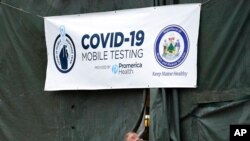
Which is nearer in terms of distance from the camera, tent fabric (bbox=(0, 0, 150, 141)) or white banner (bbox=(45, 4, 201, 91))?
white banner (bbox=(45, 4, 201, 91))

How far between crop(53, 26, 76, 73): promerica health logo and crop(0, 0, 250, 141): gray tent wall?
0.40 m

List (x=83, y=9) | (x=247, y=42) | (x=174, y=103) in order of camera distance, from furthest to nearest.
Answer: (x=83, y=9)
(x=174, y=103)
(x=247, y=42)

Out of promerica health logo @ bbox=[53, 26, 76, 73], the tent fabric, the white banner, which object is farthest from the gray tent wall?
promerica health logo @ bbox=[53, 26, 76, 73]

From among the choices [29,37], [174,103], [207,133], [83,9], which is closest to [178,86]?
[174,103]

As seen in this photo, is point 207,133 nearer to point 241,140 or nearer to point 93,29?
point 241,140

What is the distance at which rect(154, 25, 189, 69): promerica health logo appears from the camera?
7.66 metres

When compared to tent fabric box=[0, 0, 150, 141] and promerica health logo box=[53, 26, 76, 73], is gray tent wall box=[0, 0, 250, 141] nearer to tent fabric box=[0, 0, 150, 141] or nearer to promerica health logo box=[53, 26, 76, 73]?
tent fabric box=[0, 0, 150, 141]

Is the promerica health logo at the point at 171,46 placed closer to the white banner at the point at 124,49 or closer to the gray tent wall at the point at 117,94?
the white banner at the point at 124,49

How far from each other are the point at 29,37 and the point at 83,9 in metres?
1.22

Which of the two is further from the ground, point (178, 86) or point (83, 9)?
point (83, 9)

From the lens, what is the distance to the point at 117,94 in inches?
330

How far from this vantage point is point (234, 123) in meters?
7.25

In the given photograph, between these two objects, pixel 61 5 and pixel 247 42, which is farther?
pixel 61 5

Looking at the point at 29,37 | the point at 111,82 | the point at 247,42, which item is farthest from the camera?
the point at 29,37
